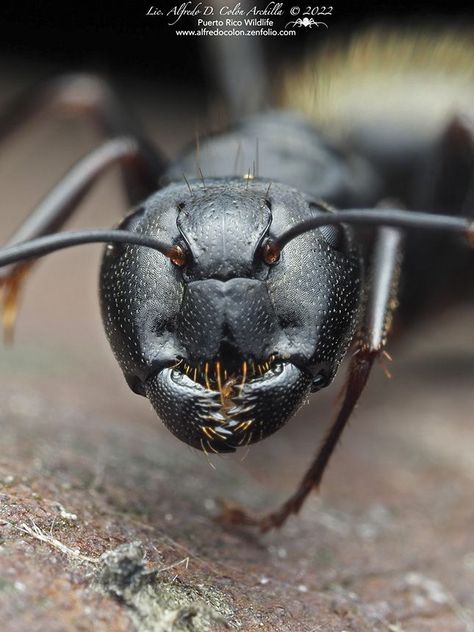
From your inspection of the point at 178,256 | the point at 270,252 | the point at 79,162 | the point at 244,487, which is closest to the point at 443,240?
the point at 244,487

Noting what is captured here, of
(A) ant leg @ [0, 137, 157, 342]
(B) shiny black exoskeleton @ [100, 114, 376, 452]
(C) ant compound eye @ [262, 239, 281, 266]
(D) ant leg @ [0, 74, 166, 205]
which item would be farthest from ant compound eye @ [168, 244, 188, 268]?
(D) ant leg @ [0, 74, 166, 205]

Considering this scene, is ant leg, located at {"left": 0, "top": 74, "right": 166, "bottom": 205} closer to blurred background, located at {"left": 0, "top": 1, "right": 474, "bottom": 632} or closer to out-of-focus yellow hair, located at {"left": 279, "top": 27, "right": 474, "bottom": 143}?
blurred background, located at {"left": 0, "top": 1, "right": 474, "bottom": 632}

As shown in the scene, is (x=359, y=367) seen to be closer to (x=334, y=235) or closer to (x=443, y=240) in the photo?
(x=334, y=235)

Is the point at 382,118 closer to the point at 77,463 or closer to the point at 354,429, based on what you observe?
the point at 354,429

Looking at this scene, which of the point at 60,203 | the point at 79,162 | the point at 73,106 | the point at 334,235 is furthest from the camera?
the point at 73,106

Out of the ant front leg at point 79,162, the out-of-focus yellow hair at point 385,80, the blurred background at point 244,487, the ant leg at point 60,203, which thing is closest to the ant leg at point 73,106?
the ant front leg at point 79,162
